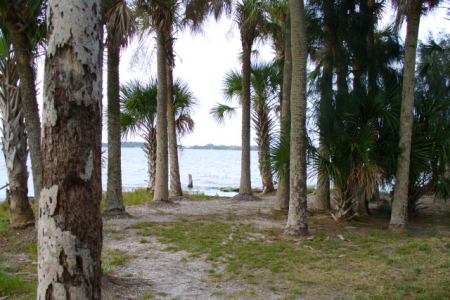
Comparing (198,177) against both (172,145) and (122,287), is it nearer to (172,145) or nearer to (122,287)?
(172,145)

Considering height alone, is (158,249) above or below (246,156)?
below

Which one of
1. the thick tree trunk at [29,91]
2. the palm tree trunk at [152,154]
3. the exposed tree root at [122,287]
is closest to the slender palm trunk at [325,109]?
the exposed tree root at [122,287]

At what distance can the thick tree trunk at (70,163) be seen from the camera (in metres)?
2.86

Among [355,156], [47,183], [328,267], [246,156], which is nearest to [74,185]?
[47,183]

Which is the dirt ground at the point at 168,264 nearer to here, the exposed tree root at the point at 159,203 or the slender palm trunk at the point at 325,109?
the exposed tree root at the point at 159,203

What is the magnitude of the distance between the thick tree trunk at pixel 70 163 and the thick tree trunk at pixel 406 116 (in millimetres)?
7586

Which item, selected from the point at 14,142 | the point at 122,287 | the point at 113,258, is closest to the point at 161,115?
the point at 14,142

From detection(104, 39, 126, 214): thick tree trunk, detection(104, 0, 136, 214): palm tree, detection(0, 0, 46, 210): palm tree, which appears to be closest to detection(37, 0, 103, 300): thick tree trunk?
detection(0, 0, 46, 210): palm tree

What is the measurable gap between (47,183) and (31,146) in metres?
4.60

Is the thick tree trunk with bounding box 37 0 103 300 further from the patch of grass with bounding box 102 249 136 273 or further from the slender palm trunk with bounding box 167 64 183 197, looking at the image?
the slender palm trunk with bounding box 167 64 183 197

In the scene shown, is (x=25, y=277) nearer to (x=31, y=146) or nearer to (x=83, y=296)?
(x=31, y=146)

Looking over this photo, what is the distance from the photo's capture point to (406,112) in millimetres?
8750

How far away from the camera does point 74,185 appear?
2875 mm


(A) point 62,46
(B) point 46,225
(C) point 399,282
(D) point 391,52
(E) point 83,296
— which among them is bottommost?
(C) point 399,282
